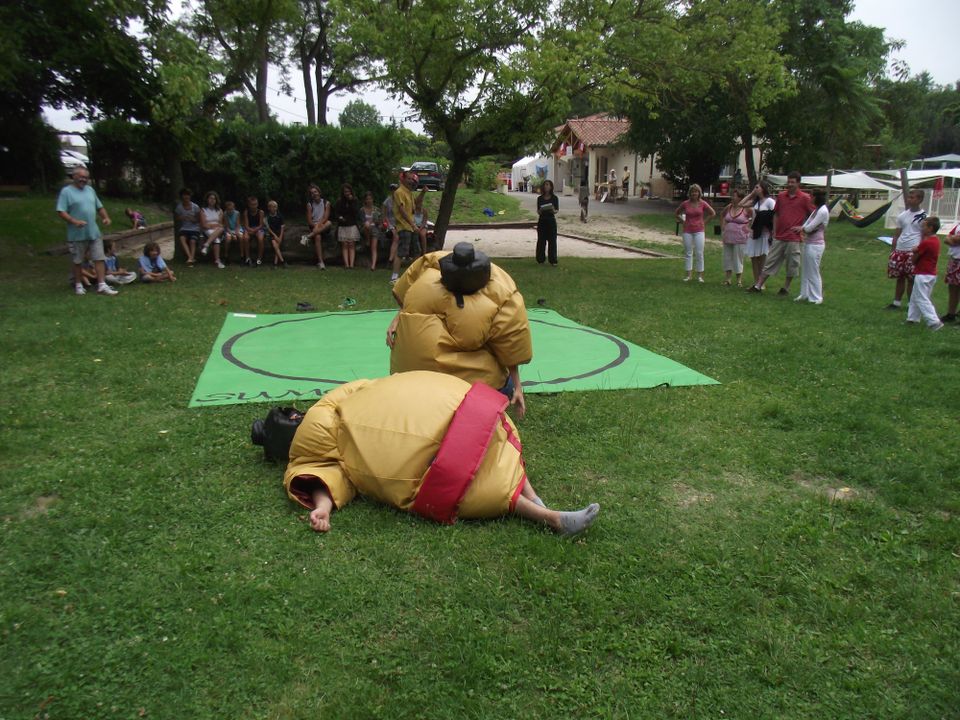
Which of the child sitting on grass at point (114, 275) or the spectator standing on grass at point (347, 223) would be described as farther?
the spectator standing on grass at point (347, 223)

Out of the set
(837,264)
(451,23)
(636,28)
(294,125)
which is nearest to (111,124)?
(294,125)

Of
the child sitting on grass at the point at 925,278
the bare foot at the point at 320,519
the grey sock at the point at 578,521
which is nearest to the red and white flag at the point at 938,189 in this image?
the child sitting on grass at the point at 925,278

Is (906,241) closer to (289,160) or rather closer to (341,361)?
(341,361)

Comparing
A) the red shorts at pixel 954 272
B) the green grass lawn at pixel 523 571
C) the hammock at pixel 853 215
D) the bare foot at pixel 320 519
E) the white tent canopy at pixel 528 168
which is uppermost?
the white tent canopy at pixel 528 168

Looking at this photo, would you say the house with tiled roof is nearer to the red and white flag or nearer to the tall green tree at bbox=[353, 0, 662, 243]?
the red and white flag

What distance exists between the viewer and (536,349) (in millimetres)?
6883

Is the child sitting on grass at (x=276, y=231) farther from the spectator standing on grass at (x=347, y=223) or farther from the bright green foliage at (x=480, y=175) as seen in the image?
the bright green foliage at (x=480, y=175)

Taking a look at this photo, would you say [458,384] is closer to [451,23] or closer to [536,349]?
[536,349]

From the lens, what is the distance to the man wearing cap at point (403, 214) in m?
12.2

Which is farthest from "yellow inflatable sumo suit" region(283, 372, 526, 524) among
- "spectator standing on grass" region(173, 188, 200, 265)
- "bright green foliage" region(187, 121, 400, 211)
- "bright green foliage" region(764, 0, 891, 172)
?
"bright green foliage" region(764, 0, 891, 172)

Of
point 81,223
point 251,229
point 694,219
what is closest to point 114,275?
point 81,223

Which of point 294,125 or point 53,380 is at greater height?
point 294,125

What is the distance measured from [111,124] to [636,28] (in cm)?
1291

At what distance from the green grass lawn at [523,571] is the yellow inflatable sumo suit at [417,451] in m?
0.13
